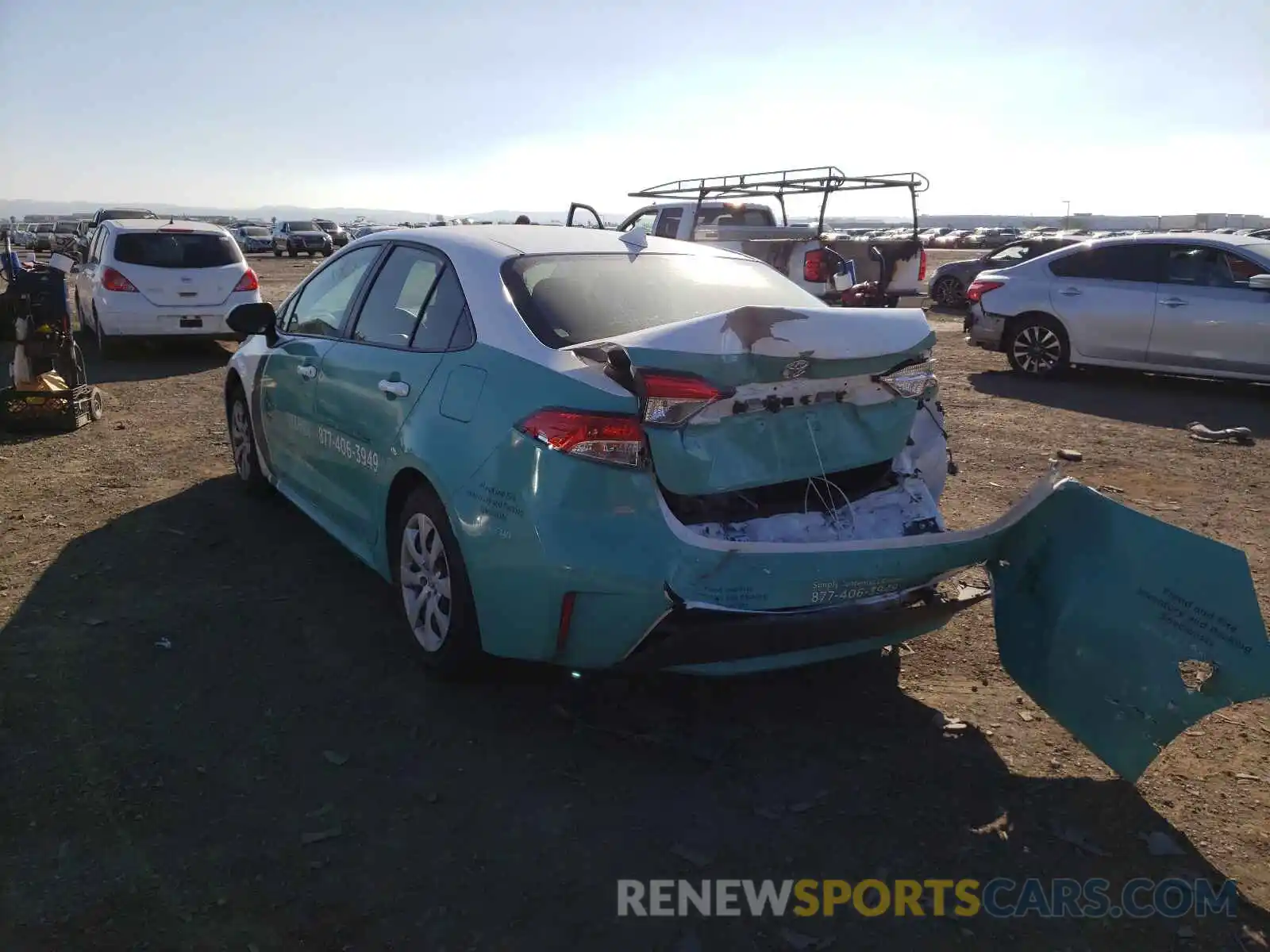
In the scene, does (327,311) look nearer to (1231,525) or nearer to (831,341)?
(831,341)

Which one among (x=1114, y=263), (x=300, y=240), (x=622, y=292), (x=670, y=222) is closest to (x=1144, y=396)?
(x=1114, y=263)

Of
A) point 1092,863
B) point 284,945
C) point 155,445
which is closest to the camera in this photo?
point 284,945

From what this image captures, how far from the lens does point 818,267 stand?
12.9m

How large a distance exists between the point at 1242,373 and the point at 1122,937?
8.71 meters

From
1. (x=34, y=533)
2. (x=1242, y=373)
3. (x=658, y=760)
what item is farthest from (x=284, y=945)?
(x=1242, y=373)

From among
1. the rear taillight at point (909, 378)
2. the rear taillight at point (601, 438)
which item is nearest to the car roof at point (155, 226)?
the rear taillight at point (601, 438)

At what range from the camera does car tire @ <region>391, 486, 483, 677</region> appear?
3471mm

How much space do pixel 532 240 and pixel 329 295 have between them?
144 centimetres

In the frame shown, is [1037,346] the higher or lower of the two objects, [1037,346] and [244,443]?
the higher

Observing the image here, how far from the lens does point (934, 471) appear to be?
12.7 ft

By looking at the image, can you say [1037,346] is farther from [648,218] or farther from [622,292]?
[622,292]

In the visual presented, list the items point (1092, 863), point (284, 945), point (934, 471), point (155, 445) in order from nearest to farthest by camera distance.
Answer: point (284, 945) → point (1092, 863) → point (934, 471) → point (155, 445)

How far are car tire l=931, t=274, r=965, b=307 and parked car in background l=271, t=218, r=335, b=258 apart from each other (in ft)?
99.6

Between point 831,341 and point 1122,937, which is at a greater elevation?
point 831,341
